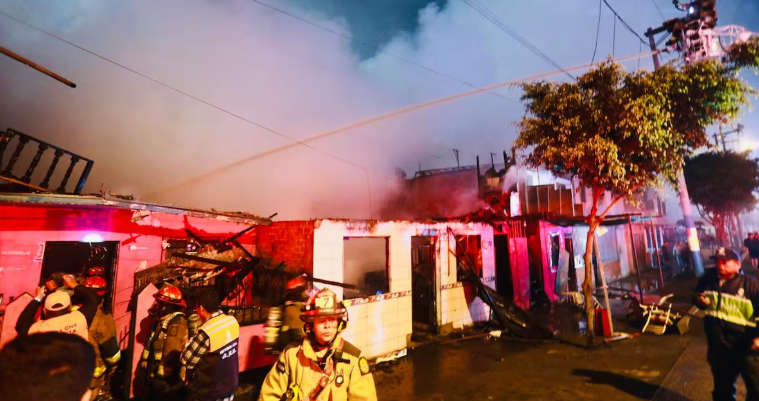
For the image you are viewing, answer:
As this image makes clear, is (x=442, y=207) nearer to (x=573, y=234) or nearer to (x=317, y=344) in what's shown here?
(x=573, y=234)

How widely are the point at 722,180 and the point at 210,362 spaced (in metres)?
37.6

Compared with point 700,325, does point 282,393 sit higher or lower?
higher

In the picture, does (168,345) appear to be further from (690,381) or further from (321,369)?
(690,381)

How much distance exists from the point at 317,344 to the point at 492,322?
366 inches

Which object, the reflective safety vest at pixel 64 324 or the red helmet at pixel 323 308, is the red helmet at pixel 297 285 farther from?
the red helmet at pixel 323 308

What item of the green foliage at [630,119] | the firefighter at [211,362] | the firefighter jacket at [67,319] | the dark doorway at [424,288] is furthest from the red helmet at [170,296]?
the green foliage at [630,119]

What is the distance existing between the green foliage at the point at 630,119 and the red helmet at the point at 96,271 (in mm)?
10243

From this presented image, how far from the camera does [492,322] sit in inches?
423

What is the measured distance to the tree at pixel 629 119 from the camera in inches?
290

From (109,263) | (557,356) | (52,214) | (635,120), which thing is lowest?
(557,356)

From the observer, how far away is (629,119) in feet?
24.4

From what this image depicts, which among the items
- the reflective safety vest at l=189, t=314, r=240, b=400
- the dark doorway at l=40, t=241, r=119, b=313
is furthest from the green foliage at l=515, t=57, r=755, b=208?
the dark doorway at l=40, t=241, r=119, b=313

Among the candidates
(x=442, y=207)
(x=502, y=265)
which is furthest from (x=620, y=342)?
(x=442, y=207)

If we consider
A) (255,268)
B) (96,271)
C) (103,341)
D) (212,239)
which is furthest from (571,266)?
(96,271)
